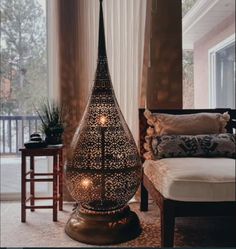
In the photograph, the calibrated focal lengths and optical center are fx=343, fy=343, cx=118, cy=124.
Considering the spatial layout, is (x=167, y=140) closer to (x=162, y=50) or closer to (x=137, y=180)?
(x=137, y=180)

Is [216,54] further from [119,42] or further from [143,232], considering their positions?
[119,42]

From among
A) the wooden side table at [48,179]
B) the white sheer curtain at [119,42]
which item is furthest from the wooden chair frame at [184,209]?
the white sheer curtain at [119,42]

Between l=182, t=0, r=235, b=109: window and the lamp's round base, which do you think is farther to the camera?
the lamp's round base

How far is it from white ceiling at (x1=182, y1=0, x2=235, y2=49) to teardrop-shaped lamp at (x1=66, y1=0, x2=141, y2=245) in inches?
18.3

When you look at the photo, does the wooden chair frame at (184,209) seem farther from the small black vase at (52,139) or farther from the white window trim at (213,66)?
the small black vase at (52,139)

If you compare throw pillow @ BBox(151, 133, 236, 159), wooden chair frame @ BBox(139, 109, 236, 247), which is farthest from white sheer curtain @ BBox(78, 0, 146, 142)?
wooden chair frame @ BBox(139, 109, 236, 247)

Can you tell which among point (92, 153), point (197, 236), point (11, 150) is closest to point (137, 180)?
point (92, 153)

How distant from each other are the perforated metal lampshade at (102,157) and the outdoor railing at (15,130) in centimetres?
64

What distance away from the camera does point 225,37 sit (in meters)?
1.33

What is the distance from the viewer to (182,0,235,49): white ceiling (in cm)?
136

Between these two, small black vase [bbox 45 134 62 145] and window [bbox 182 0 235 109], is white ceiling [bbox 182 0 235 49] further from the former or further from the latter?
small black vase [bbox 45 134 62 145]

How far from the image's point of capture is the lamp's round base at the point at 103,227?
1.67m

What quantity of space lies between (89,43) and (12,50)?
1.78ft

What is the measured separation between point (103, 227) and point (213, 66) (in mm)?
926
